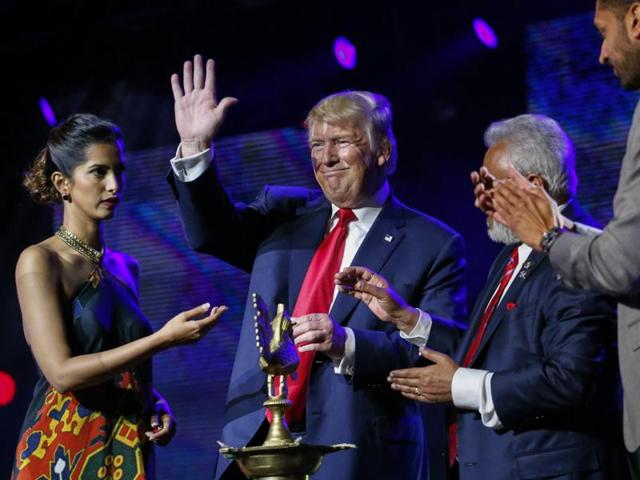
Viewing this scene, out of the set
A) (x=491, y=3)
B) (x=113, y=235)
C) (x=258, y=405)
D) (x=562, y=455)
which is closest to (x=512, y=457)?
(x=562, y=455)

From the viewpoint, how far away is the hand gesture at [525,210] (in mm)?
2207

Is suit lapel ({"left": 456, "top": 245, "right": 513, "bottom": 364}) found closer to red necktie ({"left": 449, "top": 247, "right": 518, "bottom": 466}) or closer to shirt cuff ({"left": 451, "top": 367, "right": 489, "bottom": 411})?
red necktie ({"left": 449, "top": 247, "right": 518, "bottom": 466})

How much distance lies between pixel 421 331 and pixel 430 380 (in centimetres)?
30

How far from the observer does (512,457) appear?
2.57 meters

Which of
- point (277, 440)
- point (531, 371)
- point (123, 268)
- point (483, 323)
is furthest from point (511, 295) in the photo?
point (123, 268)

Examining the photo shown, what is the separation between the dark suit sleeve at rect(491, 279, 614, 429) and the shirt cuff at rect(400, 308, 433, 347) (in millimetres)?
399

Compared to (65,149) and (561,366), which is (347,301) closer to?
(561,366)

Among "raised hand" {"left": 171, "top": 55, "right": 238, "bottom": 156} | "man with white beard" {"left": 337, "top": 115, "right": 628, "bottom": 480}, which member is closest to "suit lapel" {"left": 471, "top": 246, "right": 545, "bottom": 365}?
"man with white beard" {"left": 337, "top": 115, "right": 628, "bottom": 480}

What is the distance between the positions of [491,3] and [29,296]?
2.45 m

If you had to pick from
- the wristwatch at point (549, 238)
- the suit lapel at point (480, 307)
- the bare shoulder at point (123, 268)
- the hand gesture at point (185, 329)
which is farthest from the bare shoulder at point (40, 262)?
the wristwatch at point (549, 238)

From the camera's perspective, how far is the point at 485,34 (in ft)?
14.7

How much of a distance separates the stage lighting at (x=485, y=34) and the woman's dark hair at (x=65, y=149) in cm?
188

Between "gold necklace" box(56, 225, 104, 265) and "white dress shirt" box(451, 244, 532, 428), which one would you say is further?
"gold necklace" box(56, 225, 104, 265)

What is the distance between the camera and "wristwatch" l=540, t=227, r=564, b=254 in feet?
7.13
